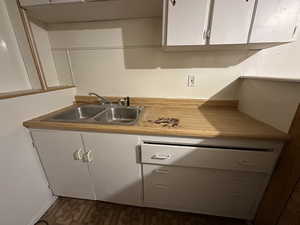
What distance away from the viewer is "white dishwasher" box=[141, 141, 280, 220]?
0.85m

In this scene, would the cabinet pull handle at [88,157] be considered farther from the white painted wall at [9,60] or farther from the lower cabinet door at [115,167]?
the white painted wall at [9,60]

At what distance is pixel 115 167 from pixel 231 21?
4.59ft

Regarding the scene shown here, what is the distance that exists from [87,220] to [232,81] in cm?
193

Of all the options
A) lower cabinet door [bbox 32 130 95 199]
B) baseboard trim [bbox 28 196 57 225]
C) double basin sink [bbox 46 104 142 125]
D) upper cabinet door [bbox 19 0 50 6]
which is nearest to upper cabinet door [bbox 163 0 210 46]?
double basin sink [bbox 46 104 142 125]

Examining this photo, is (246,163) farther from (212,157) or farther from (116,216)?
(116,216)

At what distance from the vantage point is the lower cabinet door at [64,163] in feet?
3.35

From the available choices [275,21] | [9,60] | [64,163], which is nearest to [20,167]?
[64,163]

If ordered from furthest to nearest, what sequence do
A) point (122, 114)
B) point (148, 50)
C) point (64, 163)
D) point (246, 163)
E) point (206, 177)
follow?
point (122, 114)
point (148, 50)
point (64, 163)
point (206, 177)
point (246, 163)

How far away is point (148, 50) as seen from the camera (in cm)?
134

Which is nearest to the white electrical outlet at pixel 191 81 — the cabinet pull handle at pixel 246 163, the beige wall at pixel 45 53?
the cabinet pull handle at pixel 246 163

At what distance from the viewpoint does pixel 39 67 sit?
4.19 ft

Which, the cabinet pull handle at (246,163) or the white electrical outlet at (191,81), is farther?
the white electrical outlet at (191,81)

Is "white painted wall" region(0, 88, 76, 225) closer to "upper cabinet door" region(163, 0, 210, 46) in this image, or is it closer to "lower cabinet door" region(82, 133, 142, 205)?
"lower cabinet door" region(82, 133, 142, 205)

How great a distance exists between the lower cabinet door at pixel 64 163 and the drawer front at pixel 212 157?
58 cm
